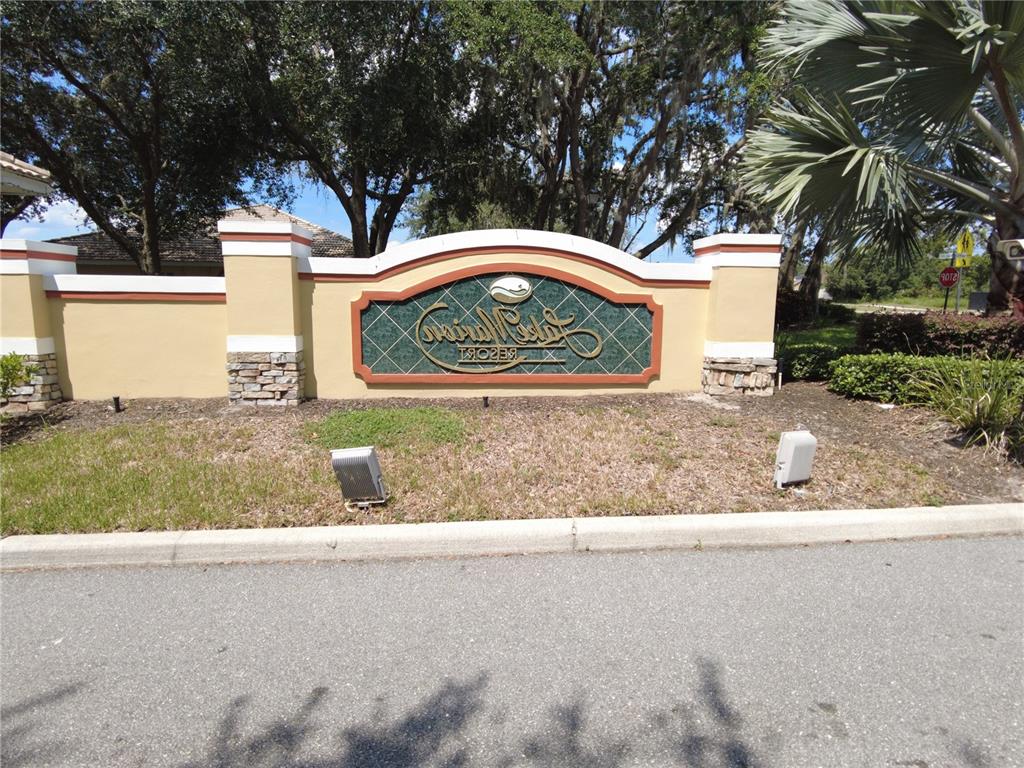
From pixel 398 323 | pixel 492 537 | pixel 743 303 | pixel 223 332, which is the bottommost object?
pixel 492 537

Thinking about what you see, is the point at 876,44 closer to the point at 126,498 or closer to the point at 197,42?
the point at 126,498

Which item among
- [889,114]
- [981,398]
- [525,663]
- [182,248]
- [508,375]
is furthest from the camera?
[182,248]

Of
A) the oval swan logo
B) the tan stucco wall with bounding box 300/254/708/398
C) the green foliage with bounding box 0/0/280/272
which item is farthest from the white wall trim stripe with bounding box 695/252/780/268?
the green foliage with bounding box 0/0/280/272

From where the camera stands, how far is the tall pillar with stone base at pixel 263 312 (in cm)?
715

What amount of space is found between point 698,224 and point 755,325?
16199 millimetres

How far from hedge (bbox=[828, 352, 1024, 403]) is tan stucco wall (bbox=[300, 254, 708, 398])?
1.87 metres

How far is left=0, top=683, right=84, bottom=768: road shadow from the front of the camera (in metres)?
2.28

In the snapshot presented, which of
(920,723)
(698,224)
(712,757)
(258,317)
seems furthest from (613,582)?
(698,224)

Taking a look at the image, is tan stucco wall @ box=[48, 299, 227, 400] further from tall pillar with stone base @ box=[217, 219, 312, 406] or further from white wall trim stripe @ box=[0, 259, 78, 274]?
tall pillar with stone base @ box=[217, 219, 312, 406]

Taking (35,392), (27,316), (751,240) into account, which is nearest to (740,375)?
Result: (751,240)

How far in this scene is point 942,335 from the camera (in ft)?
26.3

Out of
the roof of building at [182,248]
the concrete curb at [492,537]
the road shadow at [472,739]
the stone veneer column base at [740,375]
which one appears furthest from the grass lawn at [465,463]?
the roof of building at [182,248]

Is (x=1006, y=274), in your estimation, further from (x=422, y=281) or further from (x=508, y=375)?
(x=422, y=281)

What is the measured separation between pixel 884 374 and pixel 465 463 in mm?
5471
